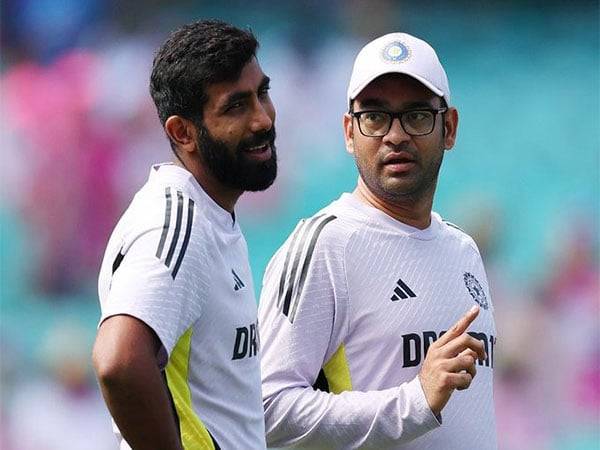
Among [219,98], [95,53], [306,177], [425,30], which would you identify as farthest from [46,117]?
[219,98]

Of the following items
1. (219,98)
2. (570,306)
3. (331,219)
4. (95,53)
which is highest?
(95,53)

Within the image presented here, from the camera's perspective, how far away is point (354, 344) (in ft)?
11.1

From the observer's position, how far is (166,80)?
9.71 ft

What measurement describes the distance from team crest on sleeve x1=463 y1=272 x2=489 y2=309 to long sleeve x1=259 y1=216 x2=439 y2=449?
15.2 inches

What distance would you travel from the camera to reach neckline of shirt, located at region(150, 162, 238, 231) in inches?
114

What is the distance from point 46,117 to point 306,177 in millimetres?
1430

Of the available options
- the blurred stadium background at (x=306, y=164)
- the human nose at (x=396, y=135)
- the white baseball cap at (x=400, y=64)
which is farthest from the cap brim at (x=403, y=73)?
the blurred stadium background at (x=306, y=164)

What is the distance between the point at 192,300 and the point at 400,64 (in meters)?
1.12

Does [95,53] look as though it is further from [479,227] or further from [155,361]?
[155,361]

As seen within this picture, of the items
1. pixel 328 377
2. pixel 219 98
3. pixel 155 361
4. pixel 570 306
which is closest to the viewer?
pixel 155 361

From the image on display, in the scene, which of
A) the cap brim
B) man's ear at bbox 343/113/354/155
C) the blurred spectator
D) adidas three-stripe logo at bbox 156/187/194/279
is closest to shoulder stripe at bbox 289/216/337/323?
man's ear at bbox 343/113/354/155

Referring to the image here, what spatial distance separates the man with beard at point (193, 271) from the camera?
8.34ft

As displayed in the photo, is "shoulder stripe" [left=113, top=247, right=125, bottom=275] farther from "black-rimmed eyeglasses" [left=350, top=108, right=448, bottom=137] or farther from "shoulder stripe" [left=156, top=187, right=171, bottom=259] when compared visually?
"black-rimmed eyeglasses" [left=350, top=108, right=448, bottom=137]

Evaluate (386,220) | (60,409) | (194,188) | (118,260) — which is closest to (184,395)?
(118,260)
